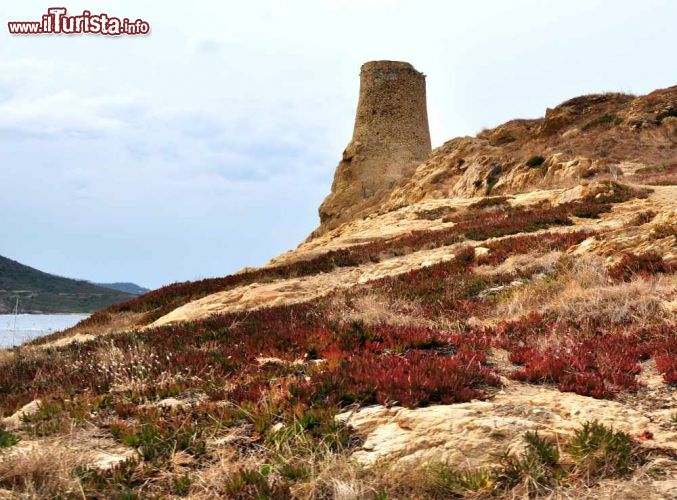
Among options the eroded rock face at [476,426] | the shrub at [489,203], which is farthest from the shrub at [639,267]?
the shrub at [489,203]

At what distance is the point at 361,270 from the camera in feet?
57.1

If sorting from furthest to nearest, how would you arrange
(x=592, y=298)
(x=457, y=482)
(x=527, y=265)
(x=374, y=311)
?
(x=527, y=265)
(x=374, y=311)
(x=592, y=298)
(x=457, y=482)

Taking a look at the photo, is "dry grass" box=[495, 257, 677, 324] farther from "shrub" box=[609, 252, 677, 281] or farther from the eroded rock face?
the eroded rock face

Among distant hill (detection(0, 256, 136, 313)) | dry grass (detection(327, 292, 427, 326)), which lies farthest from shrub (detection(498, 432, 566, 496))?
distant hill (detection(0, 256, 136, 313))

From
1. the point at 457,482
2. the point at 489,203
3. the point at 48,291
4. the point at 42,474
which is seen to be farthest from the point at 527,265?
the point at 48,291

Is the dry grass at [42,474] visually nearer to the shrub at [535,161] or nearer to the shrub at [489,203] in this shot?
the shrub at [489,203]

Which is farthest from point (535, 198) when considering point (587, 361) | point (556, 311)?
point (587, 361)

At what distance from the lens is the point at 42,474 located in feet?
13.9

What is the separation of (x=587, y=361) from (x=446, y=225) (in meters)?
17.3

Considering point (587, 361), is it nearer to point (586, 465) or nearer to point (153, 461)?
point (586, 465)

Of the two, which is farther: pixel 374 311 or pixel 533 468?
pixel 374 311

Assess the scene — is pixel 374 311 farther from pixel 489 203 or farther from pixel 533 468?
pixel 489 203

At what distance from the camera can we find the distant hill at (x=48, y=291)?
131488mm

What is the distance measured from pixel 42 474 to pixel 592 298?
776 centimetres
